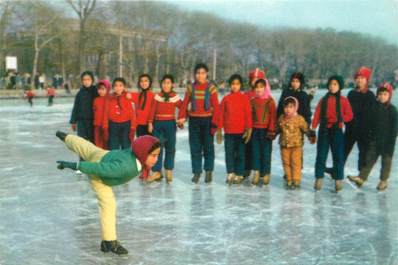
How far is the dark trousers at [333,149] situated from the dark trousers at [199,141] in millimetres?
1374

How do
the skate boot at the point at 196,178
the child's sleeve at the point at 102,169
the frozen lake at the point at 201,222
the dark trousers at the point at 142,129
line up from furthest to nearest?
the dark trousers at the point at 142,129 < the skate boot at the point at 196,178 < the frozen lake at the point at 201,222 < the child's sleeve at the point at 102,169

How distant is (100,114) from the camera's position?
24.5 feet

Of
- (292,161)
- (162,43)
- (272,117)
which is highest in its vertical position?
(162,43)

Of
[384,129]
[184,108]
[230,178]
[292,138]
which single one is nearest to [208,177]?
[230,178]

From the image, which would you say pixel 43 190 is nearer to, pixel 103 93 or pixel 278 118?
pixel 103 93

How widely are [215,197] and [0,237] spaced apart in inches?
97.3

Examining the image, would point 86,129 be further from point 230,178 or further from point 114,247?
point 114,247

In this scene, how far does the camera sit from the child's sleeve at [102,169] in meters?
3.84

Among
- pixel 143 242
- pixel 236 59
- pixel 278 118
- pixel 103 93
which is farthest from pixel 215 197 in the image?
pixel 236 59

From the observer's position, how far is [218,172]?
7848 mm

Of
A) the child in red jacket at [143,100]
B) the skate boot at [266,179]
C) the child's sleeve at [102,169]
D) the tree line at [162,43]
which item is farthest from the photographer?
the tree line at [162,43]

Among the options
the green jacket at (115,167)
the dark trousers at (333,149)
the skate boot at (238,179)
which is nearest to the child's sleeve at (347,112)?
the dark trousers at (333,149)

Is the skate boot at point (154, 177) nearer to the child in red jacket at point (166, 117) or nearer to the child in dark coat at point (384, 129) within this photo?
the child in red jacket at point (166, 117)

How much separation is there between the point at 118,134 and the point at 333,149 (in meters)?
2.74
